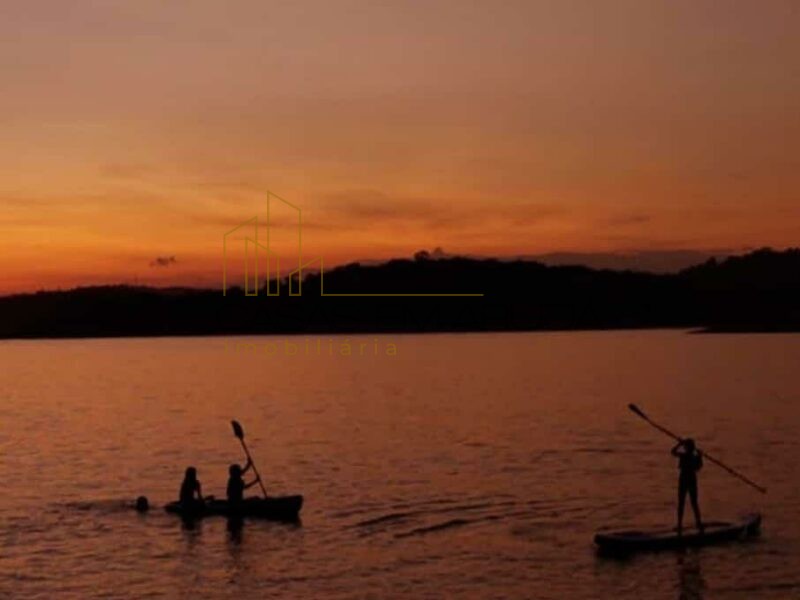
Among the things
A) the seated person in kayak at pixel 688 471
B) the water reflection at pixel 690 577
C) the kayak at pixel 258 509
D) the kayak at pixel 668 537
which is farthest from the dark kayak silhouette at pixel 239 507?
the water reflection at pixel 690 577

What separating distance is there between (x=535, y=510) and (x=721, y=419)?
44569 millimetres

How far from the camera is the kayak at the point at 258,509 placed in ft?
123

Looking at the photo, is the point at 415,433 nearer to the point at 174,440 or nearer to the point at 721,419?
the point at 174,440

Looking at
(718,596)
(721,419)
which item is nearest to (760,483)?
(718,596)

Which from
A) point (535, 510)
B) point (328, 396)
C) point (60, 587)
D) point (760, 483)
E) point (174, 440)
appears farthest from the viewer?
point (328, 396)

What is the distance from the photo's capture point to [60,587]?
2966 centimetres

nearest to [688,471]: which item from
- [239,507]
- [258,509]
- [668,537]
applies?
[668,537]

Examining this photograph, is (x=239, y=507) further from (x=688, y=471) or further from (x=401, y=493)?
(x=688, y=471)

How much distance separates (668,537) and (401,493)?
1515cm

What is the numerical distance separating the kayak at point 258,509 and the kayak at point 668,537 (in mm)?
10287

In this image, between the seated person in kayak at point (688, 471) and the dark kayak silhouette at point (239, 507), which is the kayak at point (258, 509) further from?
the seated person in kayak at point (688, 471)

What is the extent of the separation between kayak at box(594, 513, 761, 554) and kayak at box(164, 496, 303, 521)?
10287mm

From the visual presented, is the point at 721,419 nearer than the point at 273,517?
No

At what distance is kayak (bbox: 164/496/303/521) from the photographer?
37438 millimetres
